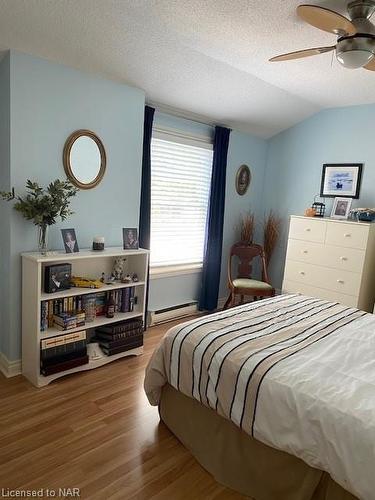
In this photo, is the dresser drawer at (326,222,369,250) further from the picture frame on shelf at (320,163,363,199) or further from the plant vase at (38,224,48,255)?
the plant vase at (38,224,48,255)

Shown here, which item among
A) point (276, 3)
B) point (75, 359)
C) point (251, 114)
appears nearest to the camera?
point (276, 3)

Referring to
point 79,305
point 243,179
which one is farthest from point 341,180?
point 79,305

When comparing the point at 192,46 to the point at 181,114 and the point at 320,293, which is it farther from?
the point at 320,293

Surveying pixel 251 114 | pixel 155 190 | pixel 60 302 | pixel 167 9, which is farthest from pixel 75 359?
pixel 251 114

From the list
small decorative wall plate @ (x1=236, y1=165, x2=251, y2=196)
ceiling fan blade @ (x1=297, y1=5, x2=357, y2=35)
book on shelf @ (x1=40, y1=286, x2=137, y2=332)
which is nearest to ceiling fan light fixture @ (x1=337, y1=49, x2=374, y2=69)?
ceiling fan blade @ (x1=297, y1=5, x2=357, y2=35)

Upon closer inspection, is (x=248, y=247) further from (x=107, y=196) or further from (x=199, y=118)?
(x=107, y=196)

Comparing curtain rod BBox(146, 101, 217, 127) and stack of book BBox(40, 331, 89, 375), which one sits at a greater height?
curtain rod BBox(146, 101, 217, 127)

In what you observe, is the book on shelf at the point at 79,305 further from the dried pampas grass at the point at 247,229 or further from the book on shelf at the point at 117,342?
the dried pampas grass at the point at 247,229

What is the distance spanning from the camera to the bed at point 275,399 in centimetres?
134

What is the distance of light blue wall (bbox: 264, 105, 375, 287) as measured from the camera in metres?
3.91

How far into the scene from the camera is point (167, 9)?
2.16 metres

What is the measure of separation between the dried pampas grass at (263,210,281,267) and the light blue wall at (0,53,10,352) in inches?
129

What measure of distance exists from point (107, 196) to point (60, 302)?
1007 millimetres

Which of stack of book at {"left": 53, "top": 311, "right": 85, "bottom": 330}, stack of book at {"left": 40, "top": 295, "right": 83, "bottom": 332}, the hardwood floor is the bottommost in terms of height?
the hardwood floor
